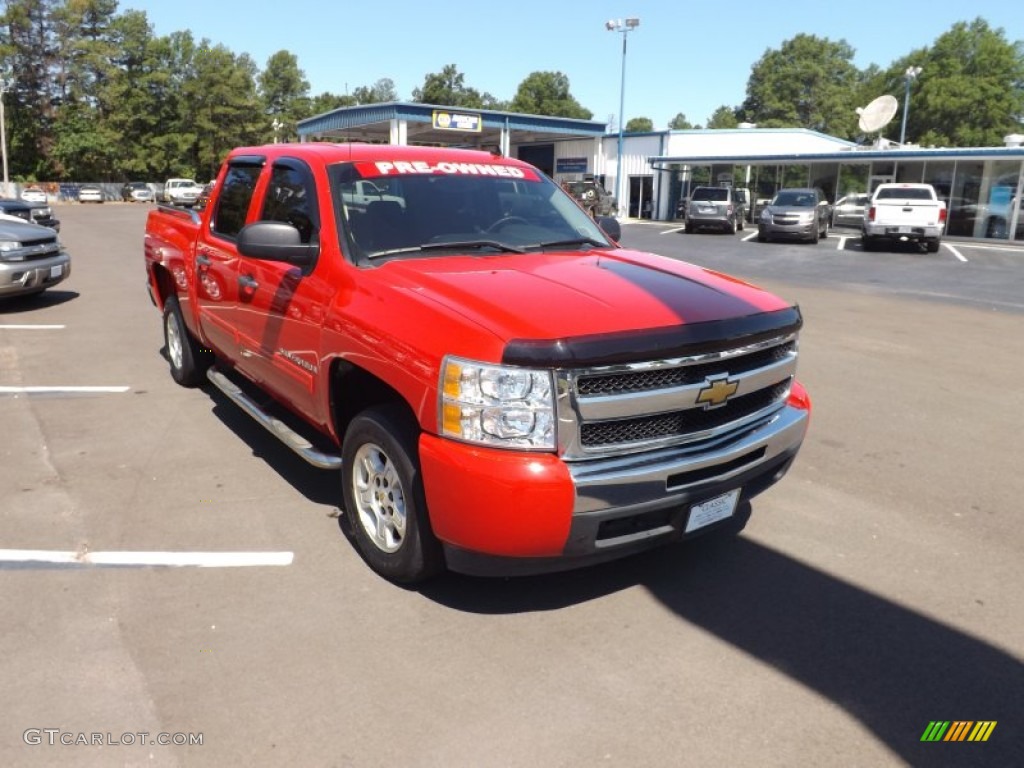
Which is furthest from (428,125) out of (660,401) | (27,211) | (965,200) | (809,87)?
(809,87)

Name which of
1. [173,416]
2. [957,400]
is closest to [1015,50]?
[957,400]

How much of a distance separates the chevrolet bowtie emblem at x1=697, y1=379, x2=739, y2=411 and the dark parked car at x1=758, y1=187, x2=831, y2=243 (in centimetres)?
2375

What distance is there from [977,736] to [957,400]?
5.00 m

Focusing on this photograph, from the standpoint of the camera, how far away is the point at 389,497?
354 centimetres

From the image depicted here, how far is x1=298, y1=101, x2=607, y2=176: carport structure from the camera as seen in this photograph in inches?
1375

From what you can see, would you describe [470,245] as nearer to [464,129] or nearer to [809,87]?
[464,129]

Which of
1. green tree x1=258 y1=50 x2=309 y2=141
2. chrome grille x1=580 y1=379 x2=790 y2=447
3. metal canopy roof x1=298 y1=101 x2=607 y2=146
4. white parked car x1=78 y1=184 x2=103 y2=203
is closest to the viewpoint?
chrome grille x1=580 y1=379 x2=790 y2=447

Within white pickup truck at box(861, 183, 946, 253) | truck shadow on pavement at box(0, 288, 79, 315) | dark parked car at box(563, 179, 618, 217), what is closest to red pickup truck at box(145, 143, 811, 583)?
truck shadow on pavement at box(0, 288, 79, 315)

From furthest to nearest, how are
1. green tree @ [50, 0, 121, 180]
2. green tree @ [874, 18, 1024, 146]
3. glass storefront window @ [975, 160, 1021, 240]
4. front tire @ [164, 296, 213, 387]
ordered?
1. green tree @ [874, 18, 1024, 146]
2. green tree @ [50, 0, 121, 180]
3. glass storefront window @ [975, 160, 1021, 240]
4. front tire @ [164, 296, 213, 387]

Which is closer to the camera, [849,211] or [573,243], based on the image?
[573,243]

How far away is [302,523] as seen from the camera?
427cm

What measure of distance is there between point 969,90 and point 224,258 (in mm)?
78346

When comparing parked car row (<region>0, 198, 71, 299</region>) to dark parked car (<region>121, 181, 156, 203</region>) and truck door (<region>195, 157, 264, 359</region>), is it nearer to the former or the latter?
truck door (<region>195, 157, 264, 359</region>)

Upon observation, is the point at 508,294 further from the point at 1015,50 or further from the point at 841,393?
the point at 1015,50
